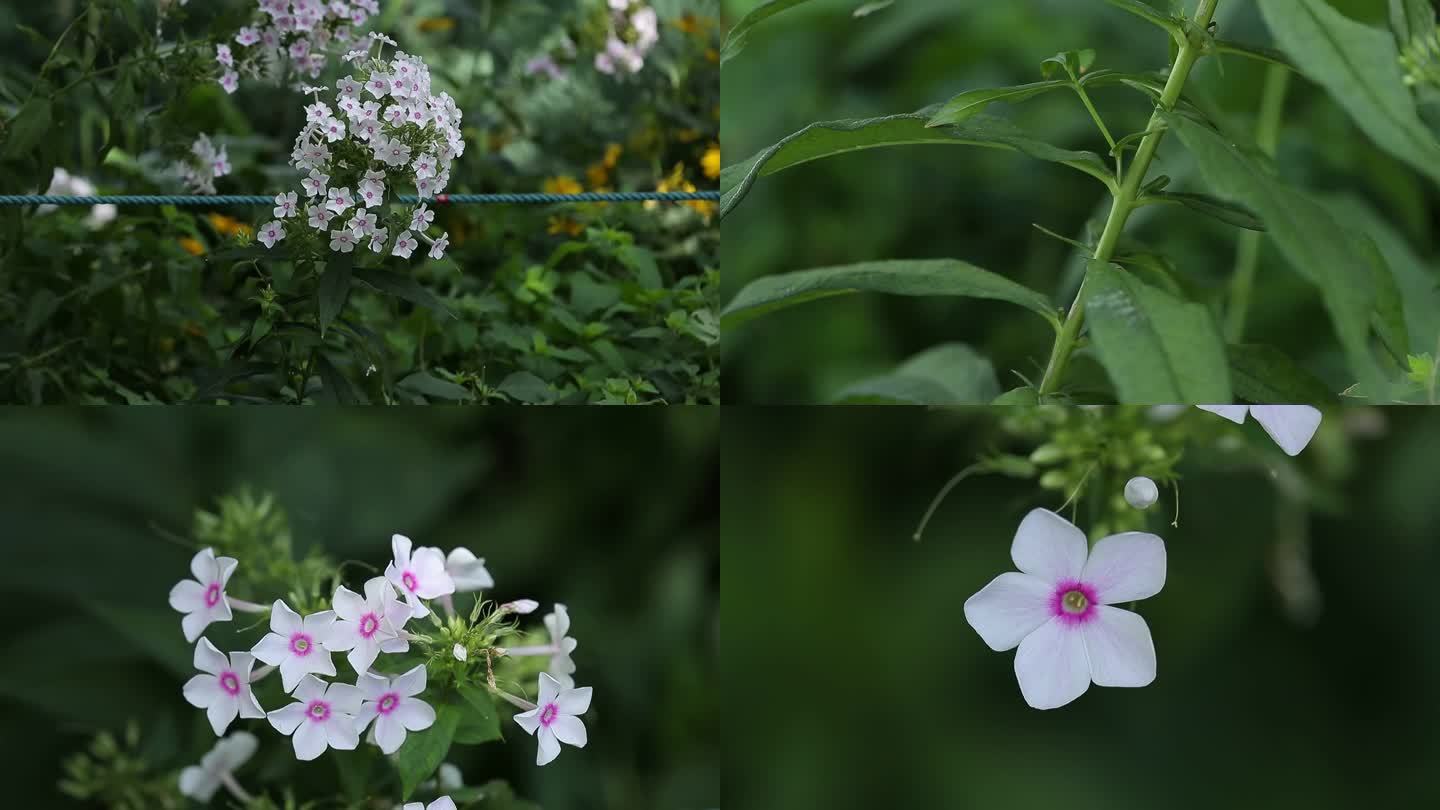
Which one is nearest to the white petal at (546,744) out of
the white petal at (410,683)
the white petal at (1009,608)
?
the white petal at (410,683)

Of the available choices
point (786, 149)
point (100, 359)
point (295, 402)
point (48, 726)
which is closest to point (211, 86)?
A: point (100, 359)

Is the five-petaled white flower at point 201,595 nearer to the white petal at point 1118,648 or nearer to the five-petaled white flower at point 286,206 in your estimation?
the five-petaled white flower at point 286,206

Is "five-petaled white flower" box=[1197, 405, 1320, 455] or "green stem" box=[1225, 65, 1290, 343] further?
"green stem" box=[1225, 65, 1290, 343]

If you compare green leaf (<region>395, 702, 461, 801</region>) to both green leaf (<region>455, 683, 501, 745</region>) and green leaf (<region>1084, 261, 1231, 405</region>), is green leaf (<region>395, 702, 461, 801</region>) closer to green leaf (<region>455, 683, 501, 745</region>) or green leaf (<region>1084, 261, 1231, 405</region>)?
green leaf (<region>455, 683, 501, 745</region>)

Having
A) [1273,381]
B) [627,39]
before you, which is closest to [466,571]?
[1273,381]

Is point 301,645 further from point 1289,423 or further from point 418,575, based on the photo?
point 1289,423

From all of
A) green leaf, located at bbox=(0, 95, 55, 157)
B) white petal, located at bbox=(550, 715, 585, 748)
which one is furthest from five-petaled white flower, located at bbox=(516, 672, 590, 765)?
green leaf, located at bbox=(0, 95, 55, 157)
